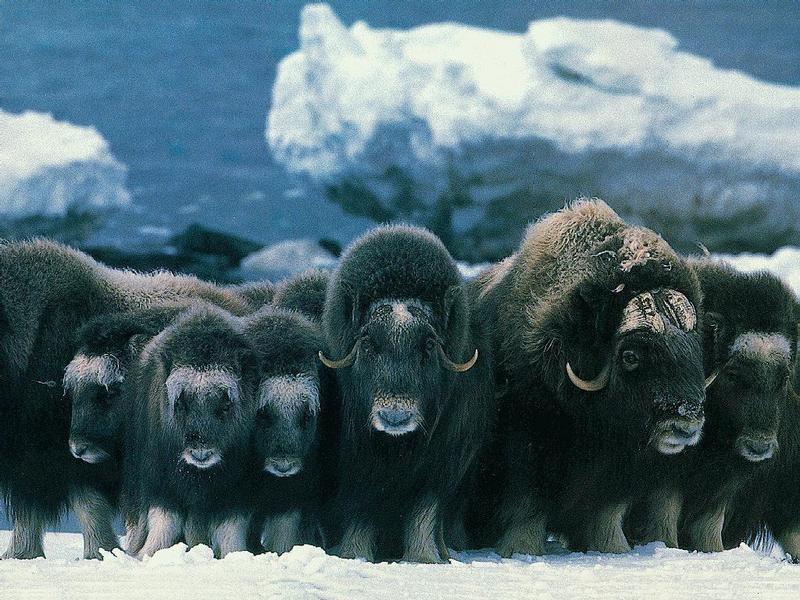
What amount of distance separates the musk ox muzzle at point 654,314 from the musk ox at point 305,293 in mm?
1188

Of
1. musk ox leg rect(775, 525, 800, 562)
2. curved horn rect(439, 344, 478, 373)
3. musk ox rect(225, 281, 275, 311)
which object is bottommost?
musk ox leg rect(775, 525, 800, 562)

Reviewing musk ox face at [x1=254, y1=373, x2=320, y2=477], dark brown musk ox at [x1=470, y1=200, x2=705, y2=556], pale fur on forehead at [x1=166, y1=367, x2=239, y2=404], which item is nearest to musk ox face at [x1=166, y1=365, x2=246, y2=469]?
pale fur on forehead at [x1=166, y1=367, x2=239, y2=404]

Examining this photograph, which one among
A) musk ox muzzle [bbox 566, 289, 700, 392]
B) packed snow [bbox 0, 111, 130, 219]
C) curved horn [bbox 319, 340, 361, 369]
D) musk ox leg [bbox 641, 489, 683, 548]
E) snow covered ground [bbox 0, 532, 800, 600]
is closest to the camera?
snow covered ground [bbox 0, 532, 800, 600]

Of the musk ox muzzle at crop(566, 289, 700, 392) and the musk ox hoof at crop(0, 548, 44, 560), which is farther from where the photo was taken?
the musk ox hoof at crop(0, 548, 44, 560)

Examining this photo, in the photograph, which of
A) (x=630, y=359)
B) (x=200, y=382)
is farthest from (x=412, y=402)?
(x=630, y=359)

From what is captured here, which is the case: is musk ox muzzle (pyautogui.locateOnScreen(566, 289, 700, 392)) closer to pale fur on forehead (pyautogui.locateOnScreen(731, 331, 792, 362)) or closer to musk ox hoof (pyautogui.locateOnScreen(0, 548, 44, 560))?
pale fur on forehead (pyautogui.locateOnScreen(731, 331, 792, 362))

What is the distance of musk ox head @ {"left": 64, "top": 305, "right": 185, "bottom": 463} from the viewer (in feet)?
14.6

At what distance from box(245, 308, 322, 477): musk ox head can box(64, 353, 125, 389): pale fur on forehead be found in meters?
0.52

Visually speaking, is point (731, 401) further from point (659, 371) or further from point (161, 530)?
point (161, 530)

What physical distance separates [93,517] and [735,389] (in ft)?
8.38

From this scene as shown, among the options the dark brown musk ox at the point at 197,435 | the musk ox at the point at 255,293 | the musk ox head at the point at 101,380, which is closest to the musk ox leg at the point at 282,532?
the dark brown musk ox at the point at 197,435

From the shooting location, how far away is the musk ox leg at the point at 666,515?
16.2 feet

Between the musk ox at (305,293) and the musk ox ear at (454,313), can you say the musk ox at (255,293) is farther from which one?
the musk ox ear at (454,313)

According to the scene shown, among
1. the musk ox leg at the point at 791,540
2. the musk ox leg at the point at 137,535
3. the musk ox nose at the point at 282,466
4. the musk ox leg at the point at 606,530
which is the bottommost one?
the musk ox leg at the point at 791,540
